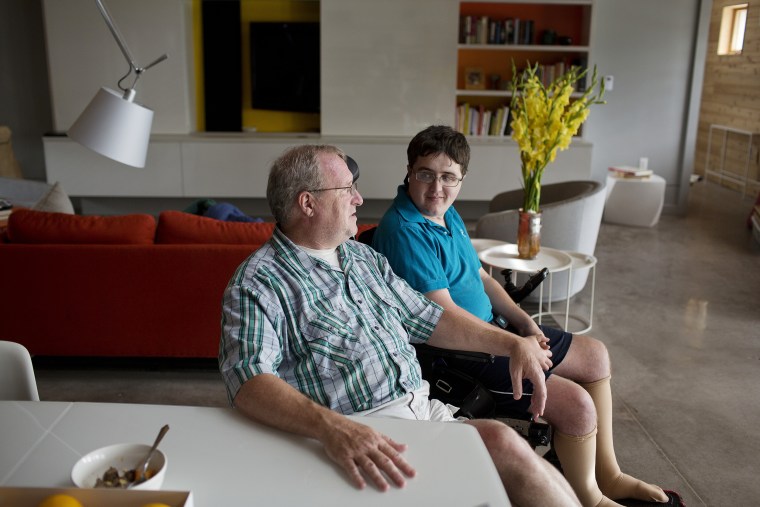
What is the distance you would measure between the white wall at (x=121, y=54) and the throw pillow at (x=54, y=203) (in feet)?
9.22

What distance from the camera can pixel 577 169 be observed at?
22.4 ft

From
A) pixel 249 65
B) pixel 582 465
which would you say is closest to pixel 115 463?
pixel 582 465

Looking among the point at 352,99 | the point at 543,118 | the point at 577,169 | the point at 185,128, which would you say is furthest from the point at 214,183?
the point at 543,118

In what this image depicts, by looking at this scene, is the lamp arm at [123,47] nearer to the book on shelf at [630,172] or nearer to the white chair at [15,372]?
the white chair at [15,372]

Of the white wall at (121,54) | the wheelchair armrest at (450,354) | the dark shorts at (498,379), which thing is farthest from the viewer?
the white wall at (121,54)

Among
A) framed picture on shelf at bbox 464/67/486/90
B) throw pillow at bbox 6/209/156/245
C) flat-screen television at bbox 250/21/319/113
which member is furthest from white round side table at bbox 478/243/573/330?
flat-screen television at bbox 250/21/319/113

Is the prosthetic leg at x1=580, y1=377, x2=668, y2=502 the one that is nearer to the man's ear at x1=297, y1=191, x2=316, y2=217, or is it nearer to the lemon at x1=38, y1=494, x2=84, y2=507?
the man's ear at x1=297, y1=191, x2=316, y2=217

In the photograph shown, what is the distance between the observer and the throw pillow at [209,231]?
3.22 metres

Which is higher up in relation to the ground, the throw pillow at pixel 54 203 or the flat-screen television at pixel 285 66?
the flat-screen television at pixel 285 66

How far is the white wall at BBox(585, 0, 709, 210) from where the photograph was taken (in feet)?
22.6

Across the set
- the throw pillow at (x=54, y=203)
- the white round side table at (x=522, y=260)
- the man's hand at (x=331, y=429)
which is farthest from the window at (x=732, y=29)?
the man's hand at (x=331, y=429)

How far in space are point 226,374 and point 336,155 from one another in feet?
2.12

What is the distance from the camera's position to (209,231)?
3229 millimetres

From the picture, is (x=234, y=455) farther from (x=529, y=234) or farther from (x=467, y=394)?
(x=529, y=234)
